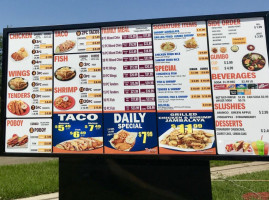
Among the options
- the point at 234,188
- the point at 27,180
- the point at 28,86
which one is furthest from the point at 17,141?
the point at 234,188

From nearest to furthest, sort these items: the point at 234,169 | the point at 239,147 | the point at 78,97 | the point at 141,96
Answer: the point at 239,147, the point at 141,96, the point at 78,97, the point at 234,169

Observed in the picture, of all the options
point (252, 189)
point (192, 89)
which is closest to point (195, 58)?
point (192, 89)

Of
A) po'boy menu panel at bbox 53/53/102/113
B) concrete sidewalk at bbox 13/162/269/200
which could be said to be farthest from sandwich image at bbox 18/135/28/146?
concrete sidewalk at bbox 13/162/269/200

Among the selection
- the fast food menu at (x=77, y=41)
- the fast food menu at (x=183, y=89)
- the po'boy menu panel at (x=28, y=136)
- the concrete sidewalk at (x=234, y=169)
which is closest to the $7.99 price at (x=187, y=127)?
the fast food menu at (x=183, y=89)

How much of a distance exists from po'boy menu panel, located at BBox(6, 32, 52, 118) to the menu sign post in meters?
0.02

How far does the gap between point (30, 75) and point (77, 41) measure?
1051 mm

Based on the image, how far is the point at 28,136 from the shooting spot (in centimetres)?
370

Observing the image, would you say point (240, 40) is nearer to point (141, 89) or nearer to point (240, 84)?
point (240, 84)

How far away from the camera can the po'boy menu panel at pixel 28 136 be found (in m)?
3.67

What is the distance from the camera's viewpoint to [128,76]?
3598 mm

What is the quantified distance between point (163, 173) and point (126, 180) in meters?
0.65

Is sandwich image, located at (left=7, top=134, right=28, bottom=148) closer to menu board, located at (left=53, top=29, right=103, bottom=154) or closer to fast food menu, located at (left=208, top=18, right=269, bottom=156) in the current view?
menu board, located at (left=53, top=29, right=103, bottom=154)

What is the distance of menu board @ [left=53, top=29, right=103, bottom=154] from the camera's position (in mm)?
3592

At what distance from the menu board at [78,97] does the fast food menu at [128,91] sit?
0.16 m
